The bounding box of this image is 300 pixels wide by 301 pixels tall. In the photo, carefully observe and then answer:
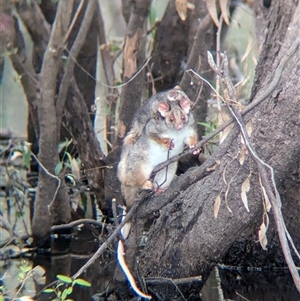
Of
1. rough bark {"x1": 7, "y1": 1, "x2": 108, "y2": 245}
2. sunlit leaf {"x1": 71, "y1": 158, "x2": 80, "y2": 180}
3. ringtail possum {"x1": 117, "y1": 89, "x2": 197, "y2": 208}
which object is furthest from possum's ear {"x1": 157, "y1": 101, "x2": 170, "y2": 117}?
sunlit leaf {"x1": 71, "y1": 158, "x2": 80, "y2": 180}

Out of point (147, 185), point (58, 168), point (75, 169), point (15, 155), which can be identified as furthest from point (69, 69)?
point (147, 185)

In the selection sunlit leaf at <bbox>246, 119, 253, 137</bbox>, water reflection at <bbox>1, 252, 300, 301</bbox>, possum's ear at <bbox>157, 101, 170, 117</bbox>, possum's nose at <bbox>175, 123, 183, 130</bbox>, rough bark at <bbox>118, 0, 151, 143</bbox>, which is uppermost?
rough bark at <bbox>118, 0, 151, 143</bbox>

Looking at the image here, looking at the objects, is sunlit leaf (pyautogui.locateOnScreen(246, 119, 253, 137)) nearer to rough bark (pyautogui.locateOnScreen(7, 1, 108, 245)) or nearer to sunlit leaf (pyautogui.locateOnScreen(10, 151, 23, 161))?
rough bark (pyautogui.locateOnScreen(7, 1, 108, 245))

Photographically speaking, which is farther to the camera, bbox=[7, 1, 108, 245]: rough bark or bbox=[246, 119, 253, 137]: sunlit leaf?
bbox=[7, 1, 108, 245]: rough bark

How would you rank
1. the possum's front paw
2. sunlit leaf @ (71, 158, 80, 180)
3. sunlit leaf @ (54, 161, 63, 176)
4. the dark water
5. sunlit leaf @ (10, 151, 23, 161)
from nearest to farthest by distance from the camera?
1. the possum's front paw
2. the dark water
3. sunlit leaf @ (54, 161, 63, 176)
4. sunlit leaf @ (71, 158, 80, 180)
5. sunlit leaf @ (10, 151, 23, 161)

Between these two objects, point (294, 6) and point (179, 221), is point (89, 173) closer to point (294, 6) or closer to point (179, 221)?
point (179, 221)

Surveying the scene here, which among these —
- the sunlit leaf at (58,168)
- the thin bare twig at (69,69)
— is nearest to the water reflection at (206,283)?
the sunlit leaf at (58,168)

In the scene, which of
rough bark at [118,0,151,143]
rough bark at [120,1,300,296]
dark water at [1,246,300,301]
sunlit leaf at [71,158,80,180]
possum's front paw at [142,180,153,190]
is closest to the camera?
rough bark at [120,1,300,296]
